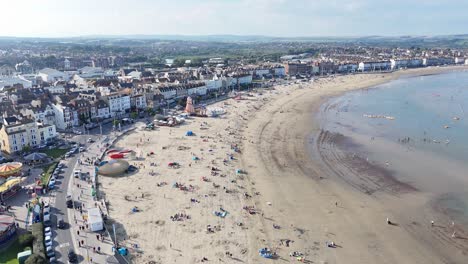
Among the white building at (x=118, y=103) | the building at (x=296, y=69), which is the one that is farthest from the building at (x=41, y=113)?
the building at (x=296, y=69)

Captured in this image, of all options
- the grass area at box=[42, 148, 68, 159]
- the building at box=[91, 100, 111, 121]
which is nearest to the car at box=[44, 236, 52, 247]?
the grass area at box=[42, 148, 68, 159]

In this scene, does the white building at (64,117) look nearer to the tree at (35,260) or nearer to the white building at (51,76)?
the tree at (35,260)

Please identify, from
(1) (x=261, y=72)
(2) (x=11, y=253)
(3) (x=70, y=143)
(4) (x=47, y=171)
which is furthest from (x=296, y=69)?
(2) (x=11, y=253)

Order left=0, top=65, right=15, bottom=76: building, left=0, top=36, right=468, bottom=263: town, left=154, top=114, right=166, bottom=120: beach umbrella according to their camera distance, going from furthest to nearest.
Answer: left=0, top=65, right=15, bottom=76: building
left=154, top=114, right=166, bottom=120: beach umbrella
left=0, top=36, right=468, bottom=263: town

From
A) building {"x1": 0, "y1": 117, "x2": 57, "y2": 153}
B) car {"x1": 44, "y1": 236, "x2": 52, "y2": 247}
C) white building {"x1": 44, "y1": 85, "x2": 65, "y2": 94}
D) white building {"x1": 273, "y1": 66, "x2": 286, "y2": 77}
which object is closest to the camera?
car {"x1": 44, "y1": 236, "x2": 52, "y2": 247}

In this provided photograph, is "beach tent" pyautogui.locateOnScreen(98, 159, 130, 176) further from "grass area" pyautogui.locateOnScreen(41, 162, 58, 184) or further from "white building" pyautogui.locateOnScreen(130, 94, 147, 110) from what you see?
"white building" pyautogui.locateOnScreen(130, 94, 147, 110)

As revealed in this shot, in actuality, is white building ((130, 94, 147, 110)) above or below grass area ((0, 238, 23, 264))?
above
